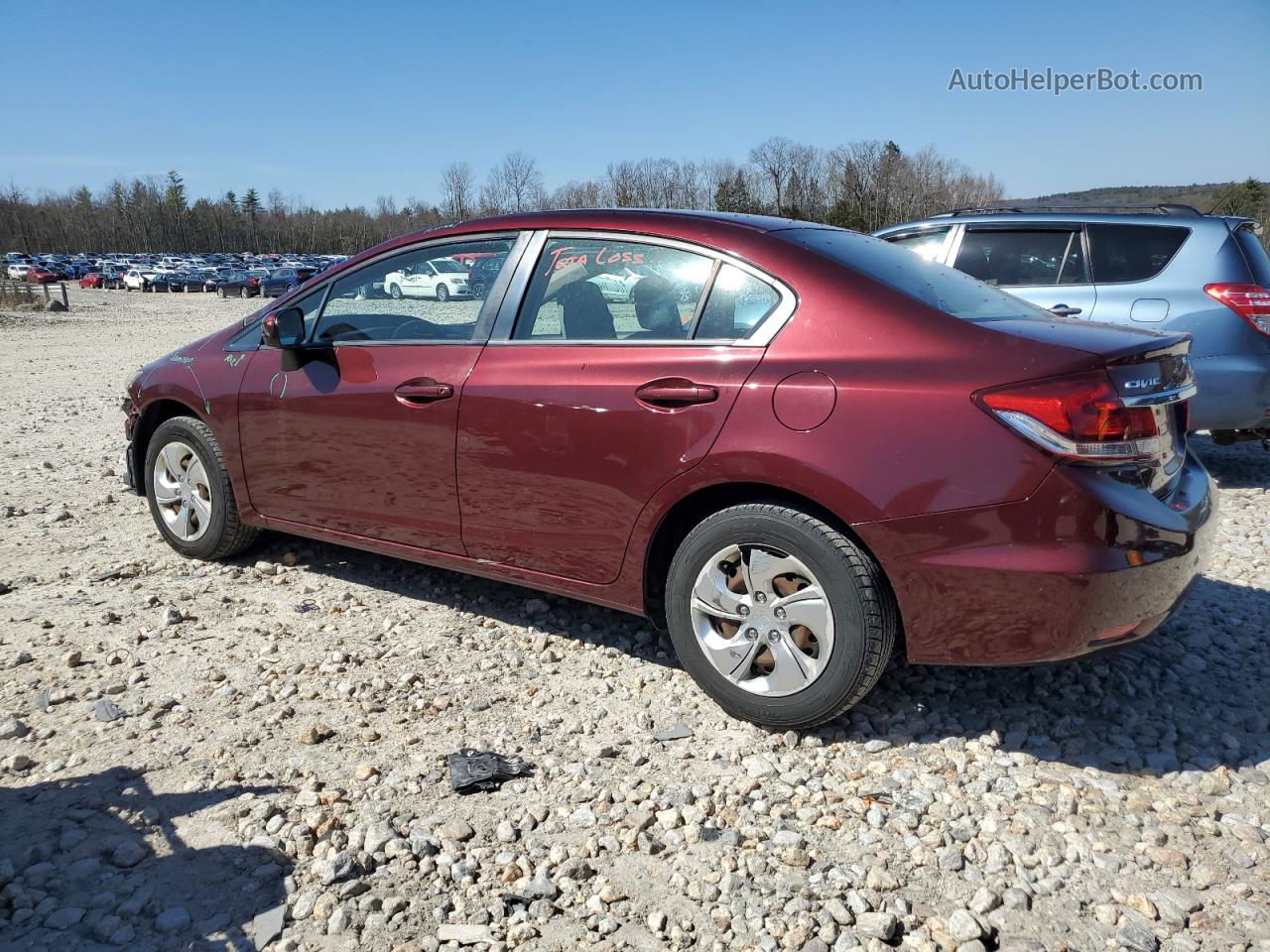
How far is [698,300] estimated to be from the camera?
11.7 feet

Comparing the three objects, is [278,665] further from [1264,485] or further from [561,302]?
[1264,485]

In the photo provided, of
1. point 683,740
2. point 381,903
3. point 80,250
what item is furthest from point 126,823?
point 80,250

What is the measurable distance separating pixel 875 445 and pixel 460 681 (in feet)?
6.16

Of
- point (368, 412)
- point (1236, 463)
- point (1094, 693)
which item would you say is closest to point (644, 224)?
point (368, 412)

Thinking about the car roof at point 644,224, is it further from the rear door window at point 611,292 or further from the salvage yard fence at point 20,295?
the salvage yard fence at point 20,295

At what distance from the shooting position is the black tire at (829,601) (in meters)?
3.15

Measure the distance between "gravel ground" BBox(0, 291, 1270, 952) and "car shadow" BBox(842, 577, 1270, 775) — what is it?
1 cm

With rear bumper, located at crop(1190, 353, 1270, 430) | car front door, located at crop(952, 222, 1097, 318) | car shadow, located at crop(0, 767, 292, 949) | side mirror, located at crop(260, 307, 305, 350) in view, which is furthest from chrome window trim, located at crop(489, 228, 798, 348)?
rear bumper, located at crop(1190, 353, 1270, 430)

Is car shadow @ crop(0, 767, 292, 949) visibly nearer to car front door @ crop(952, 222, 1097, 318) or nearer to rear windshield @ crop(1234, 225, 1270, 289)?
car front door @ crop(952, 222, 1097, 318)

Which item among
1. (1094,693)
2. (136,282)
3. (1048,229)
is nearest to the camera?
(1094,693)

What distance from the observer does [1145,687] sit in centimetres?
380

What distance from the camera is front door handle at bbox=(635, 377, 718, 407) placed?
339 centimetres

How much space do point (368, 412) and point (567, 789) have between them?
196 centimetres

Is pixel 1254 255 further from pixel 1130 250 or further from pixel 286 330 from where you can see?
pixel 286 330
